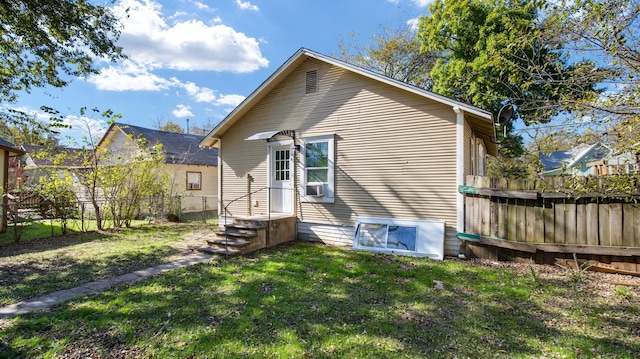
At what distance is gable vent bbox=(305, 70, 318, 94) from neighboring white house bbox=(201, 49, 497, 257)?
0.09 feet

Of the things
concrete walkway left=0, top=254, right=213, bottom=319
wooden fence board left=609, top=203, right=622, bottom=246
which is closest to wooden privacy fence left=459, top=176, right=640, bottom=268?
wooden fence board left=609, top=203, right=622, bottom=246

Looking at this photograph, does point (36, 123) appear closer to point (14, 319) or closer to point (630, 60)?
point (14, 319)

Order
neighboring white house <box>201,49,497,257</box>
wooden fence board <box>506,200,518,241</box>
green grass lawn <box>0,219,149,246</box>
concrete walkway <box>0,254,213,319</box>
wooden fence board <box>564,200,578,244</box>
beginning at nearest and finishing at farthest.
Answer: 1. concrete walkway <box>0,254,213,319</box>
2. wooden fence board <box>564,200,578,244</box>
3. wooden fence board <box>506,200,518,241</box>
4. neighboring white house <box>201,49,497,257</box>
5. green grass lawn <box>0,219,149,246</box>

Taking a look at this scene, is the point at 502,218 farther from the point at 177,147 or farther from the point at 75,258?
the point at 177,147

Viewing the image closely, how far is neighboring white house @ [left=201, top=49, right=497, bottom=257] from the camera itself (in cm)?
705

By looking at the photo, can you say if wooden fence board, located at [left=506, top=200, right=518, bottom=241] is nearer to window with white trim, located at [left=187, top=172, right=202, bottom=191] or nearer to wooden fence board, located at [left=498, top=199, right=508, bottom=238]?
wooden fence board, located at [left=498, top=199, right=508, bottom=238]

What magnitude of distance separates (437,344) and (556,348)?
3.81 feet

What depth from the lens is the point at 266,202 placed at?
9.45 meters

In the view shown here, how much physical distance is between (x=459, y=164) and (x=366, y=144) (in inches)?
88.9

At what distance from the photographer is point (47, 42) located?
8117 millimetres

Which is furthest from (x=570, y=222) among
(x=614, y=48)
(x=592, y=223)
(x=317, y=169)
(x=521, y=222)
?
(x=317, y=169)

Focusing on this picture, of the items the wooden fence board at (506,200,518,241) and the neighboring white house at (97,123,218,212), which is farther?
the neighboring white house at (97,123,218,212)

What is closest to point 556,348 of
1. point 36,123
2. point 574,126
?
point 574,126

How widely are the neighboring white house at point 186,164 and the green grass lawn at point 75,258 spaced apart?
18.9 ft
